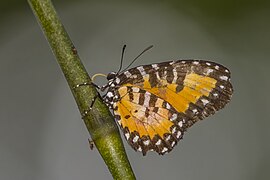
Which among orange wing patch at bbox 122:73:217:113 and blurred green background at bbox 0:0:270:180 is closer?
orange wing patch at bbox 122:73:217:113

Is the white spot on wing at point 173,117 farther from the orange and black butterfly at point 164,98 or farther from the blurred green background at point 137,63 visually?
the blurred green background at point 137,63

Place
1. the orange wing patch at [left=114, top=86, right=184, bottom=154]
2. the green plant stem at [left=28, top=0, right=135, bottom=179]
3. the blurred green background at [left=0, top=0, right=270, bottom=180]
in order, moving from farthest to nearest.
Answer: the blurred green background at [left=0, top=0, right=270, bottom=180] → the orange wing patch at [left=114, top=86, right=184, bottom=154] → the green plant stem at [left=28, top=0, right=135, bottom=179]

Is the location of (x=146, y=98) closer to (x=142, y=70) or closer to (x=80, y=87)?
(x=142, y=70)

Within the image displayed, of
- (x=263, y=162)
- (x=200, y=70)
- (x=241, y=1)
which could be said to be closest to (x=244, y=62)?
(x=241, y=1)

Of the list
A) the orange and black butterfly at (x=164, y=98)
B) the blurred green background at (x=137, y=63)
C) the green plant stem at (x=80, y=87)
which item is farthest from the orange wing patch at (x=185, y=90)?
the blurred green background at (x=137, y=63)

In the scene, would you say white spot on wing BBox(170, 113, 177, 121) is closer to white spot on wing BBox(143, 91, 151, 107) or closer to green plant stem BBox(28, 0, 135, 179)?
white spot on wing BBox(143, 91, 151, 107)

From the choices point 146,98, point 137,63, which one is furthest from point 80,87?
point 137,63

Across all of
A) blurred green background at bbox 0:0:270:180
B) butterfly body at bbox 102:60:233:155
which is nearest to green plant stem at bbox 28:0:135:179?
butterfly body at bbox 102:60:233:155
